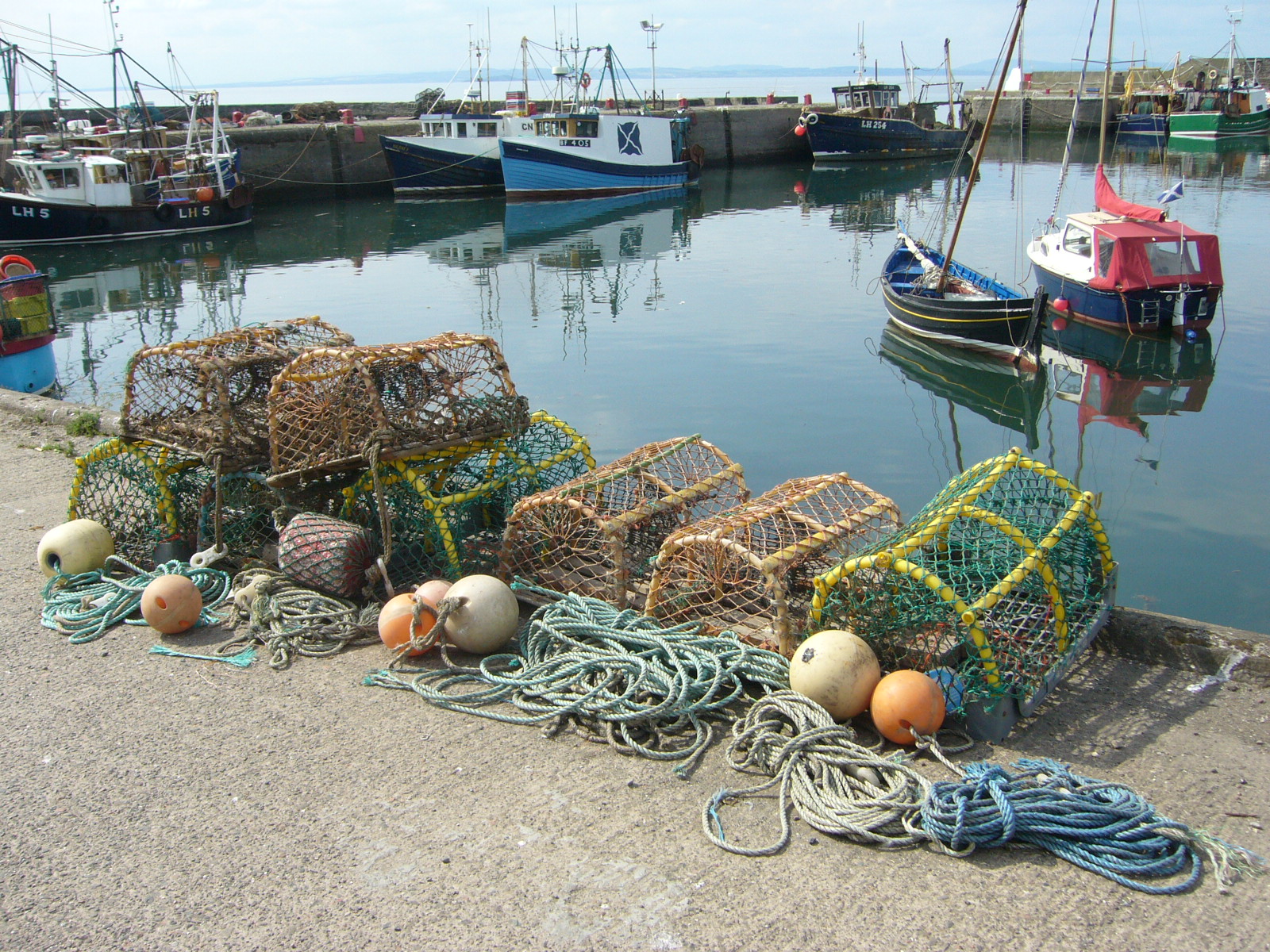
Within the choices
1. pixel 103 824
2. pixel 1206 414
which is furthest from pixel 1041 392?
pixel 103 824

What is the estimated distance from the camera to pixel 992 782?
9.31ft

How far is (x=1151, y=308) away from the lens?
14039mm

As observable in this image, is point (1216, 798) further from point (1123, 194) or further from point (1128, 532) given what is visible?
point (1123, 194)

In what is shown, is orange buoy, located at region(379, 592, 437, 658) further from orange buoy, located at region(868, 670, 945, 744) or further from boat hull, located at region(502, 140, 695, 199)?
boat hull, located at region(502, 140, 695, 199)

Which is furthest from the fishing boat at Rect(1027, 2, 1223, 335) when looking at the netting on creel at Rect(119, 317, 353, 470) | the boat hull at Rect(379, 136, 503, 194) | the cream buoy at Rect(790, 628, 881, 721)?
the boat hull at Rect(379, 136, 503, 194)

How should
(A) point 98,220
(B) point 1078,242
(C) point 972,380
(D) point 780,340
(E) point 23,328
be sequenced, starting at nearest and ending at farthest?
1. (E) point 23,328
2. (C) point 972,380
3. (D) point 780,340
4. (B) point 1078,242
5. (A) point 98,220

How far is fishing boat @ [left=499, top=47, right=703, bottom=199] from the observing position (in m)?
31.7

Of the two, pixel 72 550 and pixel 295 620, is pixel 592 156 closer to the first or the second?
pixel 72 550

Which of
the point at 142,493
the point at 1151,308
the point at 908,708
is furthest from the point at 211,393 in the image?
the point at 1151,308

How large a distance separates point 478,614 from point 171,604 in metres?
1.34

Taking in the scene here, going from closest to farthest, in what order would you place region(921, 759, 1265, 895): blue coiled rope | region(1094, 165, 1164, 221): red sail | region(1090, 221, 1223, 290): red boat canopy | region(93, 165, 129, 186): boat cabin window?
region(921, 759, 1265, 895): blue coiled rope, region(1090, 221, 1223, 290): red boat canopy, region(1094, 165, 1164, 221): red sail, region(93, 165, 129, 186): boat cabin window

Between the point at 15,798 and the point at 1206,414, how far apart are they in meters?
12.2

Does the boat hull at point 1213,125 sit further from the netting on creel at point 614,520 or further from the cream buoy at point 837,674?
the cream buoy at point 837,674

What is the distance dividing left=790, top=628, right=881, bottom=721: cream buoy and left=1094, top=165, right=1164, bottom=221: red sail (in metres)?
13.8
